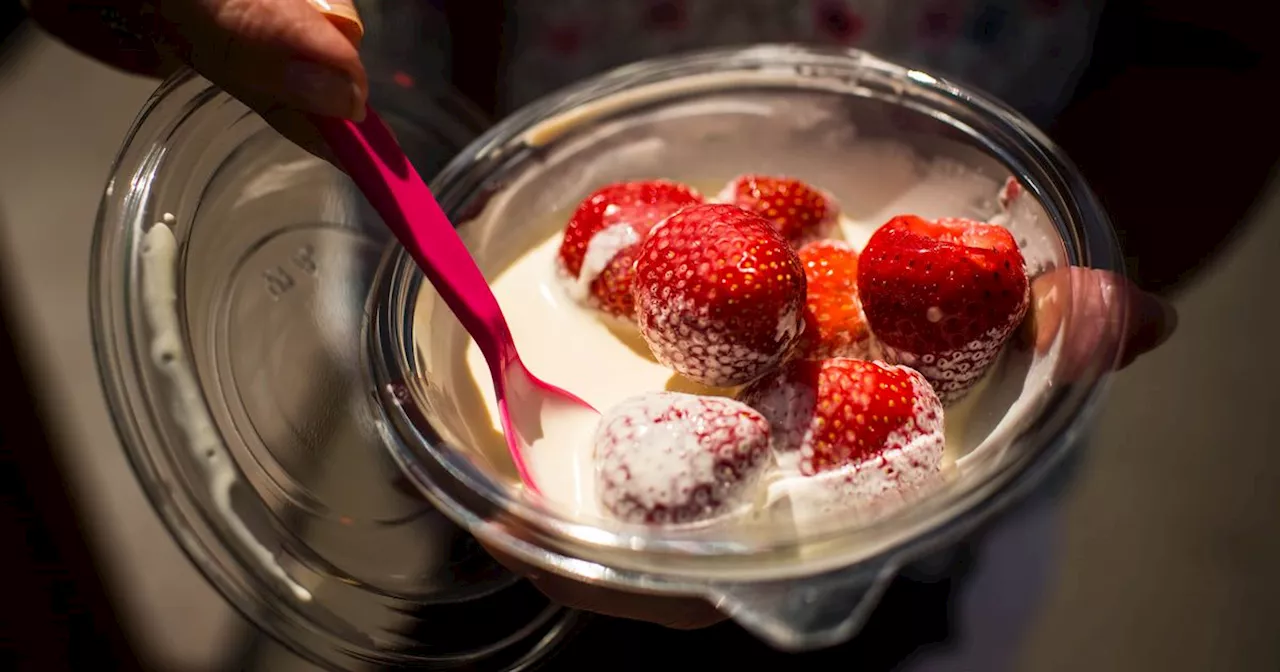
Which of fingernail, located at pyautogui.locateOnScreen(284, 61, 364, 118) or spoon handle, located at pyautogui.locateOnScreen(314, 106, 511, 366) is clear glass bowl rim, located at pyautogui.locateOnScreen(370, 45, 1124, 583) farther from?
fingernail, located at pyautogui.locateOnScreen(284, 61, 364, 118)

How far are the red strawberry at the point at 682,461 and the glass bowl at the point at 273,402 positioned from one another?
23cm

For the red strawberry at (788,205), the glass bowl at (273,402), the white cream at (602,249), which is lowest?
the glass bowl at (273,402)

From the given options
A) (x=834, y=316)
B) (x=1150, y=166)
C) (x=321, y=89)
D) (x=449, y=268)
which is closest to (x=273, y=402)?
(x=449, y=268)

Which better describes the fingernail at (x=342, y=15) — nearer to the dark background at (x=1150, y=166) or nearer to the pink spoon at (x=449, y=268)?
the pink spoon at (x=449, y=268)

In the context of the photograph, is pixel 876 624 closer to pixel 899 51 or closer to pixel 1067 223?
pixel 1067 223

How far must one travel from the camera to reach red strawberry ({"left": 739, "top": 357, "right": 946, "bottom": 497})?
0.67m

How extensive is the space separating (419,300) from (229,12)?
32 centimetres

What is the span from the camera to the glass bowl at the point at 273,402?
2.39ft

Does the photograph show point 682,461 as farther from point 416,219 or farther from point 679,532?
point 416,219

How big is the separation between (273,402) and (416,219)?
0.74ft

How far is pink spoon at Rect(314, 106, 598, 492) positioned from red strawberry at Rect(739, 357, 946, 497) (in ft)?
0.59

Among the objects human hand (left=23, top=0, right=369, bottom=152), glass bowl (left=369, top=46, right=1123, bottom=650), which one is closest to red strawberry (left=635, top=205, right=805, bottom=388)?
glass bowl (left=369, top=46, right=1123, bottom=650)

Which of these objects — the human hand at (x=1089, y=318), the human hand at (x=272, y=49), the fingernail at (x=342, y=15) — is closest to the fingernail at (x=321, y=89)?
the human hand at (x=272, y=49)

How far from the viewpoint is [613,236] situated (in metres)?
0.87
